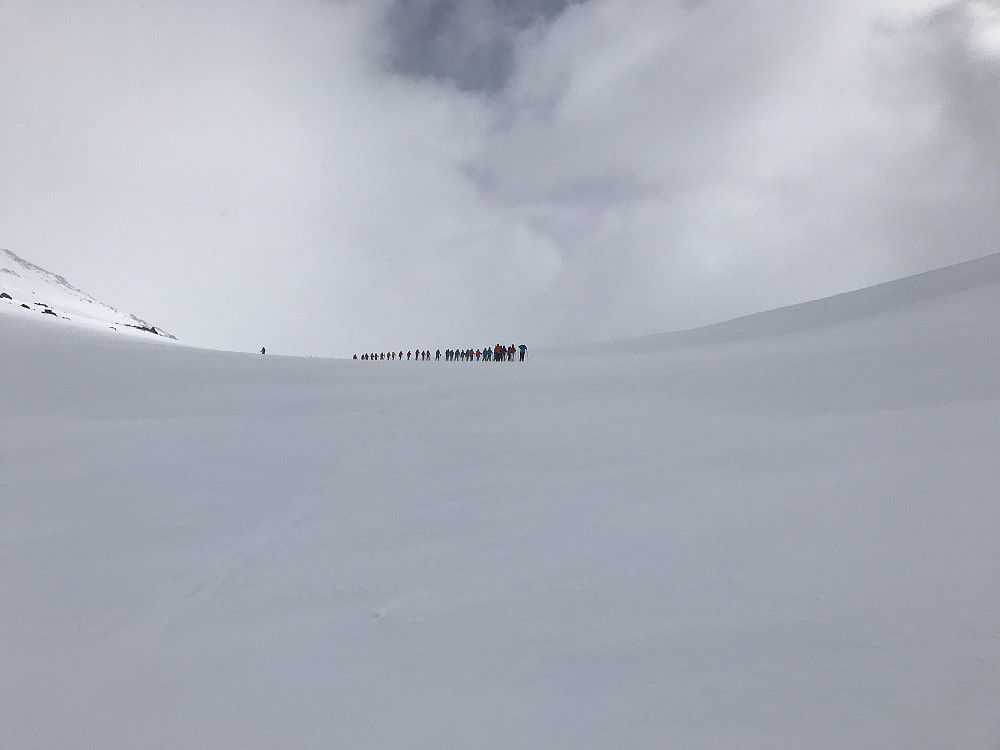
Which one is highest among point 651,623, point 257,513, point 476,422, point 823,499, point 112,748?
point 476,422

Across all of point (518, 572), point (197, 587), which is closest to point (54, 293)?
point (197, 587)

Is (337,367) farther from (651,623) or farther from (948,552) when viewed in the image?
(948,552)

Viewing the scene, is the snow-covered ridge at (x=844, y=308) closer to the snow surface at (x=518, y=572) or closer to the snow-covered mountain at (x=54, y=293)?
the snow surface at (x=518, y=572)

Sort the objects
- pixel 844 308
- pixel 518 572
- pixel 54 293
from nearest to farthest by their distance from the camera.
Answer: pixel 518 572 → pixel 844 308 → pixel 54 293

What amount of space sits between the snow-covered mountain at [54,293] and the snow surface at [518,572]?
239ft

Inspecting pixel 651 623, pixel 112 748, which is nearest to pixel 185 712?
pixel 112 748

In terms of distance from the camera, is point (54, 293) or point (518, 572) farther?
point (54, 293)

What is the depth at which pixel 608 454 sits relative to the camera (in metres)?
8.36

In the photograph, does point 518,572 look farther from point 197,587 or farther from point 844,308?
point 844,308

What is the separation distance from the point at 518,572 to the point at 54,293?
360ft

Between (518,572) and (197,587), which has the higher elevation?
(518,572)

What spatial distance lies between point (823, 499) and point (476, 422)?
5671mm

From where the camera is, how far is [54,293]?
89562 millimetres

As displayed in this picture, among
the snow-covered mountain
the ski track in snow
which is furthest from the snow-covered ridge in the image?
the snow-covered mountain
